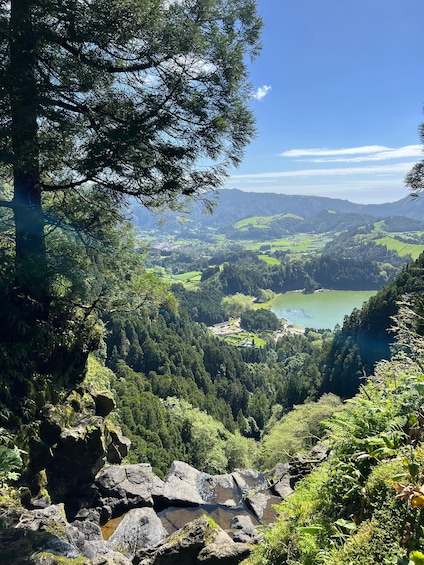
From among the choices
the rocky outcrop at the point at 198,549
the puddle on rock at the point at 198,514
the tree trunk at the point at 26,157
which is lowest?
the puddle on rock at the point at 198,514

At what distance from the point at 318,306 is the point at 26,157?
15904cm

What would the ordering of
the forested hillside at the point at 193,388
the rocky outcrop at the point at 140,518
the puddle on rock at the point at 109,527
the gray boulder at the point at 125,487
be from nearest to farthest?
the rocky outcrop at the point at 140,518
the puddle on rock at the point at 109,527
the gray boulder at the point at 125,487
the forested hillside at the point at 193,388

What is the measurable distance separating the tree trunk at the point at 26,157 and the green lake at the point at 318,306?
121m

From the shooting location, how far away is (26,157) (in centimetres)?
537

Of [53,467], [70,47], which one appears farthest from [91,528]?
[70,47]

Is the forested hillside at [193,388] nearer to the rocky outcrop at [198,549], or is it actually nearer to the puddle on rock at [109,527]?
the puddle on rock at [109,527]

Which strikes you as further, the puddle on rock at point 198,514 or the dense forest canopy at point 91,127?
the puddle on rock at point 198,514

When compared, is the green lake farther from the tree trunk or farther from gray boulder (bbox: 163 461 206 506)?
the tree trunk

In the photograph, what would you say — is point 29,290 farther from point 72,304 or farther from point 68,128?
point 68,128

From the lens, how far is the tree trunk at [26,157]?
4.99 metres

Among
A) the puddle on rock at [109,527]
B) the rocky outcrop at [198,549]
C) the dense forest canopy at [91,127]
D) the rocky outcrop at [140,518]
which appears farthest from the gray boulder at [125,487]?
the dense forest canopy at [91,127]

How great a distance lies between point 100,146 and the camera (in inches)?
211

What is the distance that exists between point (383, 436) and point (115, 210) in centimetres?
610

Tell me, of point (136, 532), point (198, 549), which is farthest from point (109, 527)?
point (198, 549)
